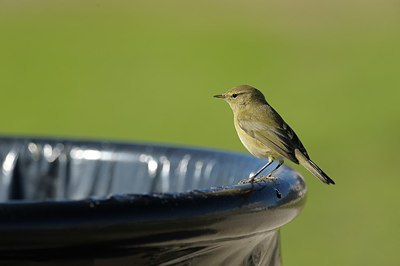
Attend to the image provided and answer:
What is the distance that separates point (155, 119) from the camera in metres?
18.4

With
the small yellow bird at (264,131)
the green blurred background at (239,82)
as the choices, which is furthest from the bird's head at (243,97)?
the green blurred background at (239,82)

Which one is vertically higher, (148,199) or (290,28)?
(148,199)

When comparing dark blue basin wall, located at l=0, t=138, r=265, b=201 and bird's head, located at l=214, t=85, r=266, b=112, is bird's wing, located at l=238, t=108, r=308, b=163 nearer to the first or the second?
bird's head, located at l=214, t=85, r=266, b=112

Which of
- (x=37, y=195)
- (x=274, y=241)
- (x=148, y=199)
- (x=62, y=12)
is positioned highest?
(x=148, y=199)

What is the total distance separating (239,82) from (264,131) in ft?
45.9

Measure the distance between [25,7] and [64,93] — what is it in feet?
32.7

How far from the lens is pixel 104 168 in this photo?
4.34m

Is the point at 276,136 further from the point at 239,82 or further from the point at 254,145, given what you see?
the point at 239,82

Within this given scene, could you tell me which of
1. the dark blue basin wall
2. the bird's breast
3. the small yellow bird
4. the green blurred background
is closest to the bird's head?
the small yellow bird

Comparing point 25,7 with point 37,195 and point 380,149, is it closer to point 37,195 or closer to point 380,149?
point 380,149

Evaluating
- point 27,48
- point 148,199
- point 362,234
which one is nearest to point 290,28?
point 27,48

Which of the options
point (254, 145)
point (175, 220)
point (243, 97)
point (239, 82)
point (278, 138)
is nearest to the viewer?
point (175, 220)

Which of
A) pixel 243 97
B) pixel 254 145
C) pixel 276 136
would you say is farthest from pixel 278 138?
pixel 243 97

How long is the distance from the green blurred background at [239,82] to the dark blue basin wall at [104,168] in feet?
21.6
